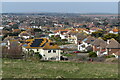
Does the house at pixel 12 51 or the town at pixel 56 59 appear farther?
the house at pixel 12 51

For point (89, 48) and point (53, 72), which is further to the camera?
point (89, 48)

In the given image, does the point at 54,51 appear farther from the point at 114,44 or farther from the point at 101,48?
the point at 101,48

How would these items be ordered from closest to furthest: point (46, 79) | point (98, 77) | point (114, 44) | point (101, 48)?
point (46, 79) < point (98, 77) < point (114, 44) < point (101, 48)

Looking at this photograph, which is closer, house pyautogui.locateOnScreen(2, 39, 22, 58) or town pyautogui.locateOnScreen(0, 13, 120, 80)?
town pyautogui.locateOnScreen(0, 13, 120, 80)

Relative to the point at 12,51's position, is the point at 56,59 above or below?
below

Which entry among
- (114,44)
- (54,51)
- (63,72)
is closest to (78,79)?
(63,72)

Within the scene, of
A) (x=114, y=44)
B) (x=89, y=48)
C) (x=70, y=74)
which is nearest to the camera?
(x=70, y=74)

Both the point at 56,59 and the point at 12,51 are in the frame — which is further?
the point at 56,59

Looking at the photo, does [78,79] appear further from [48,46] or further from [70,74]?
[48,46]

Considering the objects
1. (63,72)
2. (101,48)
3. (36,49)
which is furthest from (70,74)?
(101,48)
